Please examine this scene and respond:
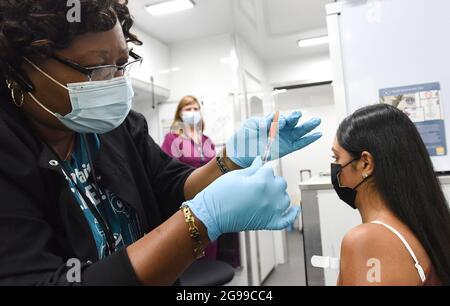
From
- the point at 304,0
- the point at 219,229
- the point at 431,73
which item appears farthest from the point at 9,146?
the point at 304,0

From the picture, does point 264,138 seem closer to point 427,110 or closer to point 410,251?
point 410,251

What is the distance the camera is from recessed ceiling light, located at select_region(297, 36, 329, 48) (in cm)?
223

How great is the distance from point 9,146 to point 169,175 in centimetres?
42

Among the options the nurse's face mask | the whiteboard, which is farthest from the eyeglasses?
the whiteboard

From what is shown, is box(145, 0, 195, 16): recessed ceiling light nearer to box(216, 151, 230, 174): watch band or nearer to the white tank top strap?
box(216, 151, 230, 174): watch band

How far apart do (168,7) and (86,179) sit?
173 cm

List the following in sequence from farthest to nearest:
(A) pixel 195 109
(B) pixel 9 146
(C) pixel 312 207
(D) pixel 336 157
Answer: (A) pixel 195 109 < (C) pixel 312 207 < (D) pixel 336 157 < (B) pixel 9 146

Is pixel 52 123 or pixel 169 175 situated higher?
pixel 52 123

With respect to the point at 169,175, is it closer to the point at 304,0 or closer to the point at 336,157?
the point at 336,157

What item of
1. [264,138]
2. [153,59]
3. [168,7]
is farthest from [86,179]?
[153,59]

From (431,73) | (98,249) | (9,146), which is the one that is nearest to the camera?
(9,146)

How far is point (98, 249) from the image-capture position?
65 centimetres

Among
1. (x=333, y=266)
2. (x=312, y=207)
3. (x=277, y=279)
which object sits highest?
(x=312, y=207)

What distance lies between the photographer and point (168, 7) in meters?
2.08
